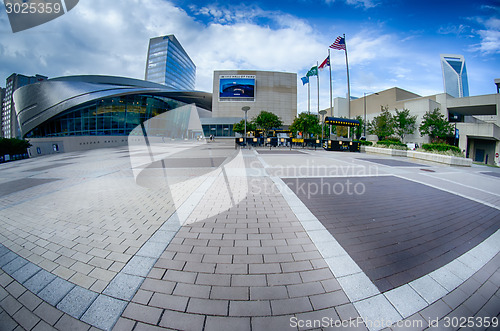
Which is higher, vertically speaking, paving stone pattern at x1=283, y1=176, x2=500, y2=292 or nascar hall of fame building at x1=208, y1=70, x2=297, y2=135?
nascar hall of fame building at x1=208, y1=70, x2=297, y2=135

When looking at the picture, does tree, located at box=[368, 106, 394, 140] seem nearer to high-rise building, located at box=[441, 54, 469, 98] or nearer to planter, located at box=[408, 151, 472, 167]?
planter, located at box=[408, 151, 472, 167]

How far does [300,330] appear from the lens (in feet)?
5.35

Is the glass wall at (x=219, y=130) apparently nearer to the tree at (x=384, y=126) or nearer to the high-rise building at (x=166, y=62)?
the tree at (x=384, y=126)

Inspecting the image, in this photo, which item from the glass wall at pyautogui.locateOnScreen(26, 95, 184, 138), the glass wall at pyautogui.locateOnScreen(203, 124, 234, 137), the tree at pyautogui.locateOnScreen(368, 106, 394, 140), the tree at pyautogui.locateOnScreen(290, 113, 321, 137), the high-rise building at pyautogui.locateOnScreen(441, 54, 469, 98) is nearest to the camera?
the tree at pyautogui.locateOnScreen(290, 113, 321, 137)

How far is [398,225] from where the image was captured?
12.0 ft

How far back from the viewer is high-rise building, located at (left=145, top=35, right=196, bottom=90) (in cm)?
10144

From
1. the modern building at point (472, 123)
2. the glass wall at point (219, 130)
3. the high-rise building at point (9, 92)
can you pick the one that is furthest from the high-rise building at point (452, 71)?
the high-rise building at point (9, 92)

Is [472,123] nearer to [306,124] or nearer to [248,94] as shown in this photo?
[306,124]

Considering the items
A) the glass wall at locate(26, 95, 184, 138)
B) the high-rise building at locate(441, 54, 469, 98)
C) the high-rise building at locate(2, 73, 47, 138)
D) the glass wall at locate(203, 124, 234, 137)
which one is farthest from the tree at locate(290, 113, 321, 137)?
the high-rise building at locate(2, 73, 47, 138)

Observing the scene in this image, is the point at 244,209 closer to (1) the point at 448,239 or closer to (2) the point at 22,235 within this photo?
(1) the point at 448,239

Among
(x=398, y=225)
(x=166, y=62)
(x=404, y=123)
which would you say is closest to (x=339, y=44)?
(x=404, y=123)

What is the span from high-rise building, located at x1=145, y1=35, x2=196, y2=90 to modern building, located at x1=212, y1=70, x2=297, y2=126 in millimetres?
54781

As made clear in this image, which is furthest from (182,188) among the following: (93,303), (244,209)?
(93,303)

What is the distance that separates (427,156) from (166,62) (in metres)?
122
